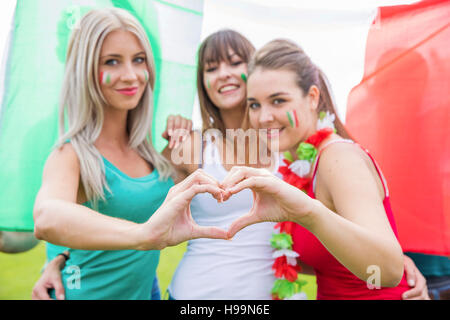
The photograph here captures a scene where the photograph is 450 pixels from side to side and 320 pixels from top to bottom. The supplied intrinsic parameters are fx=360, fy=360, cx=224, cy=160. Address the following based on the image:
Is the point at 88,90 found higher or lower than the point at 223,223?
higher

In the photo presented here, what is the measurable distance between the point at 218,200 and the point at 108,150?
0.65 metres

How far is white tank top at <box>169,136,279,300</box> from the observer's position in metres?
1.24

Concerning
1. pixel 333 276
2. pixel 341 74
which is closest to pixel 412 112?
pixel 341 74

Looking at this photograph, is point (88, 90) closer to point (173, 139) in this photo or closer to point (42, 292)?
point (173, 139)

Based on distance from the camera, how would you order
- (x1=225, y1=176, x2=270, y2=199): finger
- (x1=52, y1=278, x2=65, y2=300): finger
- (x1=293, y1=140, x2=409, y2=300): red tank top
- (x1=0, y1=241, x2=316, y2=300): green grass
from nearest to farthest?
(x1=225, y1=176, x2=270, y2=199): finger
(x1=293, y1=140, x2=409, y2=300): red tank top
(x1=52, y1=278, x2=65, y2=300): finger
(x1=0, y1=241, x2=316, y2=300): green grass

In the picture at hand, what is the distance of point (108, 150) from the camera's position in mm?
1219

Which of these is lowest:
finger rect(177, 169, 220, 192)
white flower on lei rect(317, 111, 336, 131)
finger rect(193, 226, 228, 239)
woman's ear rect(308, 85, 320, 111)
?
finger rect(193, 226, 228, 239)

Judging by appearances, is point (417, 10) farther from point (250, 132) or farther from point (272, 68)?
point (250, 132)

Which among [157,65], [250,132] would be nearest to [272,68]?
[250,132]

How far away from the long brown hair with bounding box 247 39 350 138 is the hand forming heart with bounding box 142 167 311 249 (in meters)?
0.54

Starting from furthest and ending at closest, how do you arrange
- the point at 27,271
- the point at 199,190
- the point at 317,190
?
the point at 27,271 < the point at 317,190 < the point at 199,190

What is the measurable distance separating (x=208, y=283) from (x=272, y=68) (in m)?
0.76

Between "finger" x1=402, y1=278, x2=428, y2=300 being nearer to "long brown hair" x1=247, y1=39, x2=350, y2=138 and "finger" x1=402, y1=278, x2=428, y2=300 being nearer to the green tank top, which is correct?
"long brown hair" x1=247, y1=39, x2=350, y2=138

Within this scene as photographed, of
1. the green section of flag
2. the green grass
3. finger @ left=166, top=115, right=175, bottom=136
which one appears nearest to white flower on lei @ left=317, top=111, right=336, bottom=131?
finger @ left=166, top=115, right=175, bottom=136
